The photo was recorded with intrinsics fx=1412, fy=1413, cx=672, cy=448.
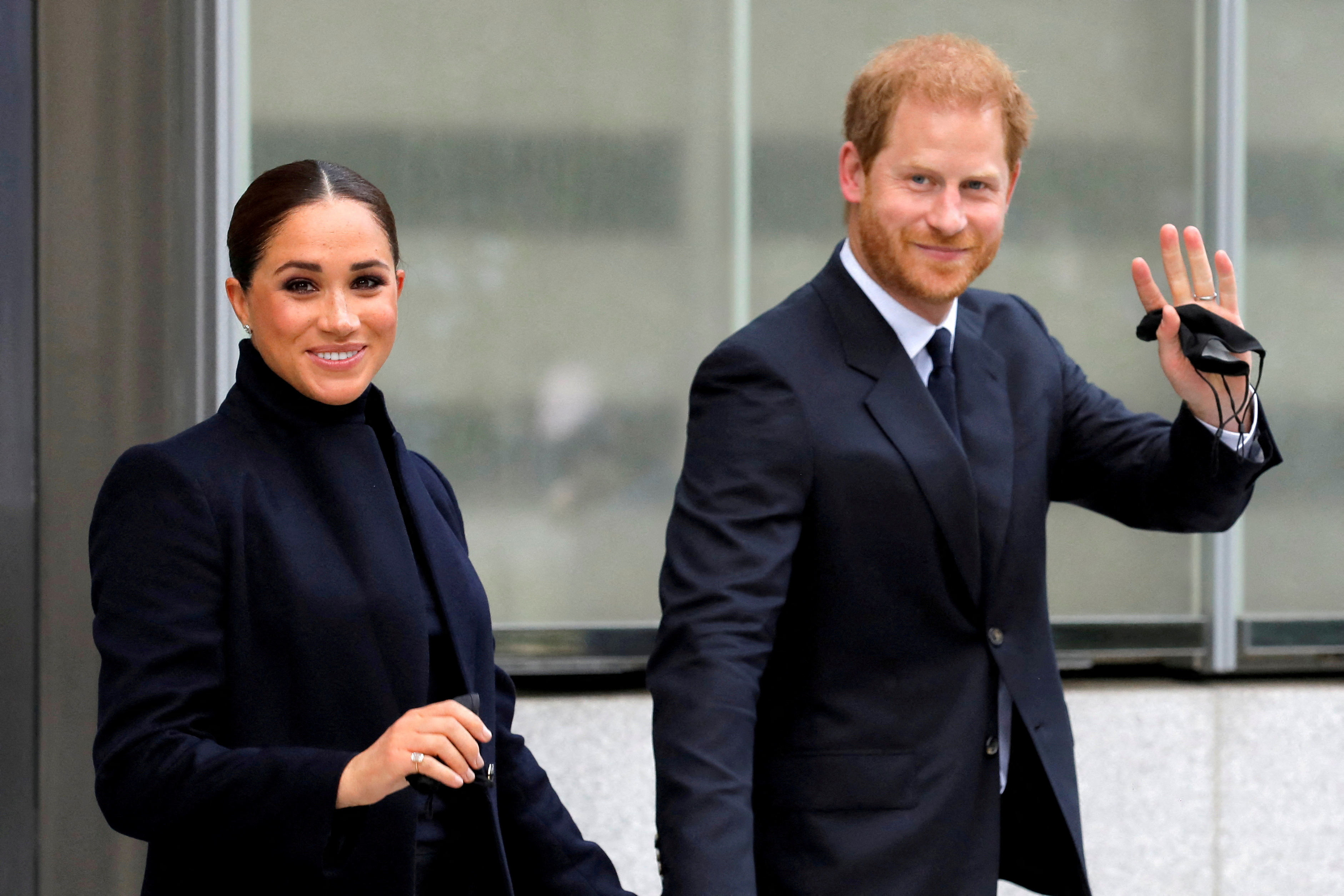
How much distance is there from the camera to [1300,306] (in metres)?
4.74

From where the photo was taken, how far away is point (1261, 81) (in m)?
4.70

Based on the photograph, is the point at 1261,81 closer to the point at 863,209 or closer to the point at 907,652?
the point at 863,209

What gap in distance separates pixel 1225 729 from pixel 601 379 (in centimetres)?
229

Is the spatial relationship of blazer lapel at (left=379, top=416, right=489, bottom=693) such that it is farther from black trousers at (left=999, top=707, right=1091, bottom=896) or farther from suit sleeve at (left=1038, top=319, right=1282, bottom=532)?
suit sleeve at (left=1038, top=319, right=1282, bottom=532)

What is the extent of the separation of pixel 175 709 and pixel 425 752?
38cm

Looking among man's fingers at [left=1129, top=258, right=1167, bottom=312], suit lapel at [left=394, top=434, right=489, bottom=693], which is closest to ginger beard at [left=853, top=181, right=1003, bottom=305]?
man's fingers at [left=1129, top=258, right=1167, bottom=312]

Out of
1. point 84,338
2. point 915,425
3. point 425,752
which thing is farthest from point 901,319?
point 84,338

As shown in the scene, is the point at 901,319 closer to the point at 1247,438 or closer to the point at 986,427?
the point at 986,427

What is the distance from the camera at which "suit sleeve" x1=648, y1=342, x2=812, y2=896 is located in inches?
82.2

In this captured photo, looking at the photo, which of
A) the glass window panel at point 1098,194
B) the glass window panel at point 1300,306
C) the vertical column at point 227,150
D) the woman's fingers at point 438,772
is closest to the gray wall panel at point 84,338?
the vertical column at point 227,150

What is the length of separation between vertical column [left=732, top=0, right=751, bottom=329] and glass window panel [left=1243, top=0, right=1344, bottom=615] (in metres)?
1.70

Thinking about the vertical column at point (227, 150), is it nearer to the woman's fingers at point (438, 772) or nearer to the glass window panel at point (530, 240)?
the glass window panel at point (530, 240)

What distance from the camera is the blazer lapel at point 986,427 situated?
2.34 meters

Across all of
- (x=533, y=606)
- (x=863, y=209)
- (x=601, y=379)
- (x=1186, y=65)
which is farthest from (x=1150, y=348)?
(x=863, y=209)
